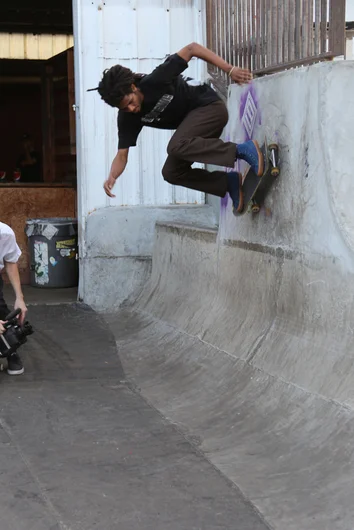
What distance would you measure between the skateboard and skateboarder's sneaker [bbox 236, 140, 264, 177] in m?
0.05

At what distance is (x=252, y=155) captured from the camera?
17.7ft

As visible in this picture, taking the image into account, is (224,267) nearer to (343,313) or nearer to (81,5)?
(343,313)

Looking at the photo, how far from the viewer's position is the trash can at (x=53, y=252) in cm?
900

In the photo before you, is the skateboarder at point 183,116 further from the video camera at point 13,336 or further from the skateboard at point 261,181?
the video camera at point 13,336

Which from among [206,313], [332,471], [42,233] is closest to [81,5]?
[42,233]

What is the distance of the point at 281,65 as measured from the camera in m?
5.64

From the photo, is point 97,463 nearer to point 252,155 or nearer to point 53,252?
point 252,155

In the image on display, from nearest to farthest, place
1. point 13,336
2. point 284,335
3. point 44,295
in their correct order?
point 284,335 < point 13,336 < point 44,295

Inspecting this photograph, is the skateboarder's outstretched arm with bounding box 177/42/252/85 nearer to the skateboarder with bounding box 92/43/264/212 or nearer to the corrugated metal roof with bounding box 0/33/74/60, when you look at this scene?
the skateboarder with bounding box 92/43/264/212

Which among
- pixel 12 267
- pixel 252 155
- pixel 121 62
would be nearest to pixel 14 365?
pixel 12 267

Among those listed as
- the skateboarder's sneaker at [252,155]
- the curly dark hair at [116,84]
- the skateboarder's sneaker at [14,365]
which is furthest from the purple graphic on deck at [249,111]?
the skateboarder's sneaker at [14,365]

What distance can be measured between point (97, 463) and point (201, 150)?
241 cm

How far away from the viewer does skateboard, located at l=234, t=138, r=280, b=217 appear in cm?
527

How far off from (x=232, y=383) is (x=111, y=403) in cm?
82
